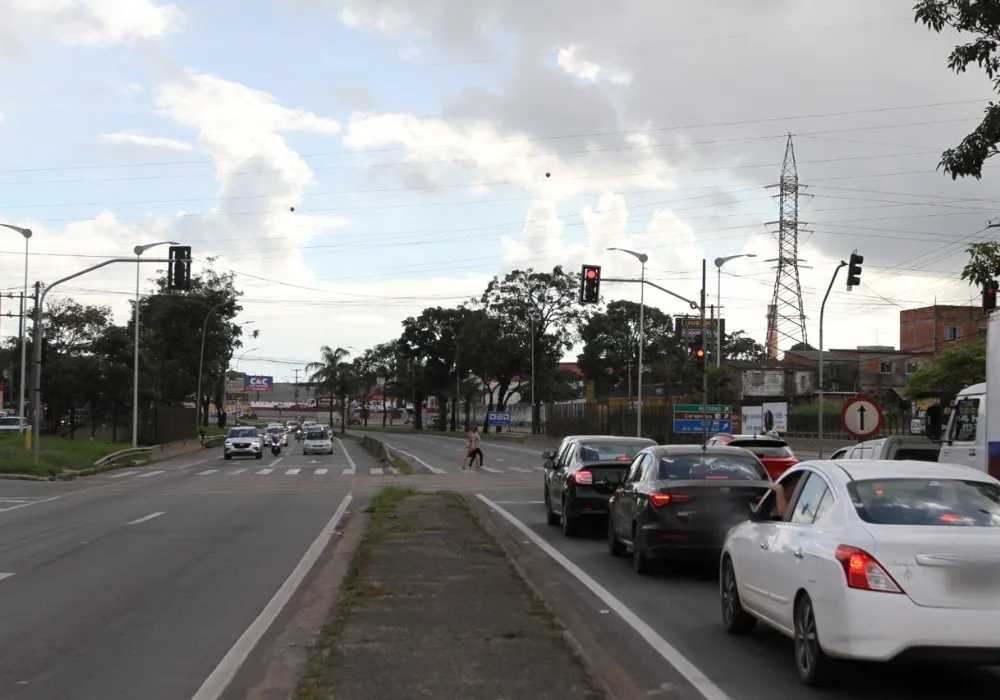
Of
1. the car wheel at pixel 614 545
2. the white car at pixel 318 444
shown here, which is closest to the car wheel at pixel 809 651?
the car wheel at pixel 614 545

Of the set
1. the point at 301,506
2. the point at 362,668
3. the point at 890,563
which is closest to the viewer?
the point at 890,563

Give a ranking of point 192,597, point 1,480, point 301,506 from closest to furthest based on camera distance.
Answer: point 192,597
point 301,506
point 1,480

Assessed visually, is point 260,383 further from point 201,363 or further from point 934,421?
point 934,421

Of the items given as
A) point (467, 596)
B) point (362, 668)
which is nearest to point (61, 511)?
point (467, 596)

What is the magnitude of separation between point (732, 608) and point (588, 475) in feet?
26.1

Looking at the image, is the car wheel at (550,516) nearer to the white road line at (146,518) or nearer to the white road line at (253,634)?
the white road line at (253,634)

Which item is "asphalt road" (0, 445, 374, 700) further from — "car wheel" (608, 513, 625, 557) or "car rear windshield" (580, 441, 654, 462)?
"car rear windshield" (580, 441, 654, 462)

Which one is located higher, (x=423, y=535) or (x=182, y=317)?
(x=182, y=317)

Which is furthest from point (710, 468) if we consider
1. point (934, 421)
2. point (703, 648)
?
point (934, 421)

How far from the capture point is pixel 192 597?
11.2 metres

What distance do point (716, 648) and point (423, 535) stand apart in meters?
7.75

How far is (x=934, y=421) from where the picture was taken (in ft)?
54.4

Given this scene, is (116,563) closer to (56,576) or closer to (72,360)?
(56,576)

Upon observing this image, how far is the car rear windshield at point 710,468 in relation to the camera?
12.9 m
